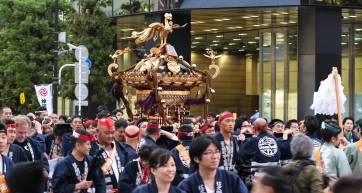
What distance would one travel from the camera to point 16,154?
37.2 ft

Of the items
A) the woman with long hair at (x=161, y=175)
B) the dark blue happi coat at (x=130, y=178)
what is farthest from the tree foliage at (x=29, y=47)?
the woman with long hair at (x=161, y=175)

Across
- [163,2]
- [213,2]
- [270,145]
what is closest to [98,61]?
[163,2]

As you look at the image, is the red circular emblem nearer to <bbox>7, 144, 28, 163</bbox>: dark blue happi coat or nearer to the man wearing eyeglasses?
<bbox>7, 144, 28, 163</bbox>: dark blue happi coat

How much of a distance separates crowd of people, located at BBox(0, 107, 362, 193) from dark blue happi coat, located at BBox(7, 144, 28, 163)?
15 millimetres

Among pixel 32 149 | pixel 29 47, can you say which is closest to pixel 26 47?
pixel 29 47

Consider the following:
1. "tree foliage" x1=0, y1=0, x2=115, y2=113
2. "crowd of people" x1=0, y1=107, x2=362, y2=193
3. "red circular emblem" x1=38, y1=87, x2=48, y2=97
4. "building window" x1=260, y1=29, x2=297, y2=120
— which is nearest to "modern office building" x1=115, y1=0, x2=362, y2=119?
"building window" x1=260, y1=29, x2=297, y2=120

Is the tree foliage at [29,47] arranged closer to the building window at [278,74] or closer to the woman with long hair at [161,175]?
the building window at [278,74]

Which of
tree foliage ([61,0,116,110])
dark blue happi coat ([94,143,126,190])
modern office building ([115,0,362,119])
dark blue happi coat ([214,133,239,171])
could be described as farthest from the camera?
tree foliage ([61,0,116,110])

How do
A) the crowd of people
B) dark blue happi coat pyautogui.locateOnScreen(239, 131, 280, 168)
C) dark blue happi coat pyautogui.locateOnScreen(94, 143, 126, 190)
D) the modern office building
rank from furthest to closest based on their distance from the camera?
the modern office building
dark blue happi coat pyautogui.locateOnScreen(239, 131, 280, 168)
dark blue happi coat pyautogui.locateOnScreen(94, 143, 126, 190)
the crowd of people

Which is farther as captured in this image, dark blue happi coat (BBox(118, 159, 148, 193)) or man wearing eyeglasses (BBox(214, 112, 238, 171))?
man wearing eyeglasses (BBox(214, 112, 238, 171))

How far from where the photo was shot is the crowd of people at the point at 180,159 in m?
5.68

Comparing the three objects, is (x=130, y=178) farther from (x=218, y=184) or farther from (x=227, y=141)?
(x=227, y=141)

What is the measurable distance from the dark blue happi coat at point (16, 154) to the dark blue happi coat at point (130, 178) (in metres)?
2.09

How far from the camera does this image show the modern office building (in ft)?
102
